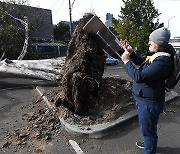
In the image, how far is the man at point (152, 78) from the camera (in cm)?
266

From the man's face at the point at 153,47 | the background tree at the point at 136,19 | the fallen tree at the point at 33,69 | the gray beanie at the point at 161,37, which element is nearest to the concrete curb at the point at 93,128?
the man's face at the point at 153,47

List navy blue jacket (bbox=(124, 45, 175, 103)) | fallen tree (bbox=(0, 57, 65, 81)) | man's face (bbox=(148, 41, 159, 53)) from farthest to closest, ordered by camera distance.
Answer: fallen tree (bbox=(0, 57, 65, 81)), man's face (bbox=(148, 41, 159, 53)), navy blue jacket (bbox=(124, 45, 175, 103))

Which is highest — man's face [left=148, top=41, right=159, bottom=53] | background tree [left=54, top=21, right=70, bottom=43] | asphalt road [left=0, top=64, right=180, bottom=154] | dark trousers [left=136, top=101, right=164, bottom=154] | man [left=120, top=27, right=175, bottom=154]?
background tree [left=54, top=21, right=70, bottom=43]

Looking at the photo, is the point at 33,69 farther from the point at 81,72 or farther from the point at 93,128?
the point at 93,128

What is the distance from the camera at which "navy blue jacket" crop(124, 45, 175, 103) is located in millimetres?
2643

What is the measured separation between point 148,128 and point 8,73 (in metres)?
6.06

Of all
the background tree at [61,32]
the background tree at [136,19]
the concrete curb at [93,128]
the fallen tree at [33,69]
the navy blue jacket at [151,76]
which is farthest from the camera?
the background tree at [61,32]

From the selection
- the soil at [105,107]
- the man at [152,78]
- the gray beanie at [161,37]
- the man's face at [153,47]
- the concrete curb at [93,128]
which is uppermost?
the gray beanie at [161,37]

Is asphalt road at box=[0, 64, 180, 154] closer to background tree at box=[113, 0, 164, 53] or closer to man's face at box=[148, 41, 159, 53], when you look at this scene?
man's face at box=[148, 41, 159, 53]

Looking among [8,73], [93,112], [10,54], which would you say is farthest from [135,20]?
[93,112]

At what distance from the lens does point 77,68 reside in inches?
170

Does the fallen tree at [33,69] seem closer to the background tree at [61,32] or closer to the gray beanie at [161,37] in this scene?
the gray beanie at [161,37]

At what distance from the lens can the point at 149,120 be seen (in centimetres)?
288

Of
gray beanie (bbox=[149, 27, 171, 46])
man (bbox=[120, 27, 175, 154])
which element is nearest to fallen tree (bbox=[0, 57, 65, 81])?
man (bbox=[120, 27, 175, 154])
